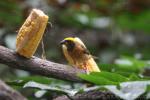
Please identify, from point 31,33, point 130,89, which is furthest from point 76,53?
point 130,89

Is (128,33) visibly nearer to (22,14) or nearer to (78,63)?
(22,14)

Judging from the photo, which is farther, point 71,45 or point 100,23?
point 100,23

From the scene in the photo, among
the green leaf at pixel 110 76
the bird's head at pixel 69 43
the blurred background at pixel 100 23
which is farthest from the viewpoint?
the blurred background at pixel 100 23

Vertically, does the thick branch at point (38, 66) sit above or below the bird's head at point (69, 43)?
below

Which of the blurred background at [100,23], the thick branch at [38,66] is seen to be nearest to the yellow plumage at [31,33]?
the thick branch at [38,66]

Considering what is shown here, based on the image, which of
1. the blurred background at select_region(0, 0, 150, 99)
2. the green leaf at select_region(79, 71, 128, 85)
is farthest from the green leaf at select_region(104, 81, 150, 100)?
the blurred background at select_region(0, 0, 150, 99)

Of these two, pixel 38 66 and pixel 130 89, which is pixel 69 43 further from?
pixel 130 89

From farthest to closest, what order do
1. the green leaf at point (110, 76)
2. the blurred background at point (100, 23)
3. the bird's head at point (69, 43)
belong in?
the blurred background at point (100, 23) < the bird's head at point (69, 43) < the green leaf at point (110, 76)

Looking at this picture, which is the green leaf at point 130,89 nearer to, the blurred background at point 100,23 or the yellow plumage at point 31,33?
the yellow plumage at point 31,33
